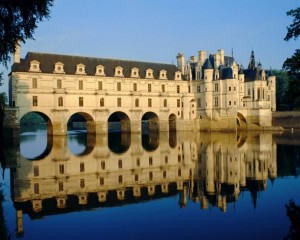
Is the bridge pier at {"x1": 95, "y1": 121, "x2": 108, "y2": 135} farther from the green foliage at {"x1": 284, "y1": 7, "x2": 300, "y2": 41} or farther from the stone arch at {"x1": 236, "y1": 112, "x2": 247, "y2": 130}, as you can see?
the green foliage at {"x1": 284, "y1": 7, "x2": 300, "y2": 41}

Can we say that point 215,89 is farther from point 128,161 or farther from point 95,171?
point 95,171

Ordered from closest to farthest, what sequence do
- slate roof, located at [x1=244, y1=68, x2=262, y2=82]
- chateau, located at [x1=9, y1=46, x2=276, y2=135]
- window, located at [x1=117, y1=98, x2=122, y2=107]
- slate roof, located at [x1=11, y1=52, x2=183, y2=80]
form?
chateau, located at [x1=9, y1=46, x2=276, y2=135]
slate roof, located at [x1=11, y1=52, x2=183, y2=80]
window, located at [x1=117, y1=98, x2=122, y2=107]
slate roof, located at [x1=244, y1=68, x2=262, y2=82]

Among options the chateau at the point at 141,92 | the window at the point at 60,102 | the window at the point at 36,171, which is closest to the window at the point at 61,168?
the window at the point at 36,171

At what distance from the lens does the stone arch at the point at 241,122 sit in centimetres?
5897

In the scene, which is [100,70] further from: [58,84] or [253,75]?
[253,75]

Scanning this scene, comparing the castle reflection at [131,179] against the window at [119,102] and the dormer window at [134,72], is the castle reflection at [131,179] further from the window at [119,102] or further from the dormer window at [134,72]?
the dormer window at [134,72]

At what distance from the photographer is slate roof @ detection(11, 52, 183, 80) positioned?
43.6 metres

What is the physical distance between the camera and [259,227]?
909 centimetres

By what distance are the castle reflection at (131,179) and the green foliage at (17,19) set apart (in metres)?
7.05

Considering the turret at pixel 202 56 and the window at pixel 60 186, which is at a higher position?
the turret at pixel 202 56

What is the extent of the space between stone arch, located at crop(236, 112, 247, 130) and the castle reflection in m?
35.8

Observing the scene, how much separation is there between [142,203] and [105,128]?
117 feet

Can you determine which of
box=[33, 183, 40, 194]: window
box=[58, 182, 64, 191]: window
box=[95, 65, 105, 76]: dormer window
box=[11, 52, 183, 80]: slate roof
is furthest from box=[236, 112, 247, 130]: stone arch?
box=[33, 183, 40, 194]: window

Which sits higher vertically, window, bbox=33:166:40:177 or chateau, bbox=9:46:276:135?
chateau, bbox=9:46:276:135
